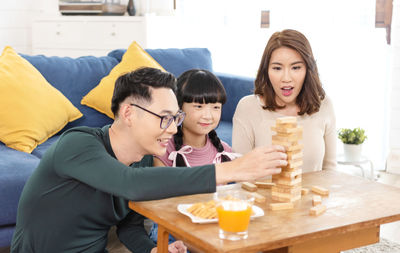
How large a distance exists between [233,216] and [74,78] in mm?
2329

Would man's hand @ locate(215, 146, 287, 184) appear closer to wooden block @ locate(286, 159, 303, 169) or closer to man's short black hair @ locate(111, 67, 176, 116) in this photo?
wooden block @ locate(286, 159, 303, 169)

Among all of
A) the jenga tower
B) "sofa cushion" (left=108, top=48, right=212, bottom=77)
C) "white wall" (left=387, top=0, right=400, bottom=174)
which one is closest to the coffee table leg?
the jenga tower

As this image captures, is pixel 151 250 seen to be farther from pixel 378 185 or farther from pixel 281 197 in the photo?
pixel 378 185

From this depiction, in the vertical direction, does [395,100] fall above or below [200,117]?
below

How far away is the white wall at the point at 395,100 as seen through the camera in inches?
164

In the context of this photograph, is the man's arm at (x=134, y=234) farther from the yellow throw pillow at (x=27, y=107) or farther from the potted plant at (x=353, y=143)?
the potted plant at (x=353, y=143)

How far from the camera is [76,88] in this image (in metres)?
3.46

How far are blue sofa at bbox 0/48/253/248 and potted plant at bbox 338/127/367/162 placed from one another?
0.93 metres

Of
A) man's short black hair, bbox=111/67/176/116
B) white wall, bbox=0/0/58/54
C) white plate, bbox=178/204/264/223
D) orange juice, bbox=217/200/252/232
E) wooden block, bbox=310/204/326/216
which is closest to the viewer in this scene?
orange juice, bbox=217/200/252/232

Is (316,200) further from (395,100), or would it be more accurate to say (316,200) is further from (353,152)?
(395,100)

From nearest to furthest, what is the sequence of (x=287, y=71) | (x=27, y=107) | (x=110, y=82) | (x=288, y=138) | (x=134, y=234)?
(x=288, y=138), (x=134, y=234), (x=287, y=71), (x=27, y=107), (x=110, y=82)

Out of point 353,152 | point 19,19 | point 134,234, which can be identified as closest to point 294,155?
point 134,234

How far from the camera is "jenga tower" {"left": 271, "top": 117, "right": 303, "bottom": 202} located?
163 centimetres

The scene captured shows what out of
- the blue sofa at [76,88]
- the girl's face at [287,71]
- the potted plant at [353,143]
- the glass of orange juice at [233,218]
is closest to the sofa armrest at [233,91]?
the blue sofa at [76,88]
